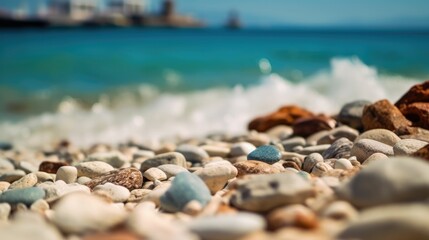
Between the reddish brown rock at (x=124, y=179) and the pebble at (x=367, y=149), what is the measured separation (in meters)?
1.16

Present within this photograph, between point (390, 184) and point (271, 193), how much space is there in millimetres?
374

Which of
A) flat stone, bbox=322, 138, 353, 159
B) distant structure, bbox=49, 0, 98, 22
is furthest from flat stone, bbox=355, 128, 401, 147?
distant structure, bbox=49, 0, 98, 22

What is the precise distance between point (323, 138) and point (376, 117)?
40 cm

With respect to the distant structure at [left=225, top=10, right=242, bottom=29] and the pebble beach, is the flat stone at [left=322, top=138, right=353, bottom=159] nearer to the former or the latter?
the pebble beach

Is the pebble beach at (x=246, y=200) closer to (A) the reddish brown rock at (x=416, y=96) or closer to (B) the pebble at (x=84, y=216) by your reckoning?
(B) the pebble at (x=84, y=216)

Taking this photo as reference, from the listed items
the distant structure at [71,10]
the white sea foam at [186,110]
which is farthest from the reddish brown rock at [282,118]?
the distant structure at [71,10]

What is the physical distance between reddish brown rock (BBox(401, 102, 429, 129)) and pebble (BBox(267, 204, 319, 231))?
208 cm

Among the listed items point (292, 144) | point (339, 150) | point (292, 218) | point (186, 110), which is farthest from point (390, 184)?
point (186, 110)

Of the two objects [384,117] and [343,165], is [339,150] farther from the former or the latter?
[384,117]

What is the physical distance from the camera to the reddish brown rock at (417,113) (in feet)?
10.9

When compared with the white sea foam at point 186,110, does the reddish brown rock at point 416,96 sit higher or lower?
higher

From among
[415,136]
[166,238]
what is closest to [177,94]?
[415,136]

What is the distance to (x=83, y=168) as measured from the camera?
2959 mm

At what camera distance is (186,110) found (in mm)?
8312
